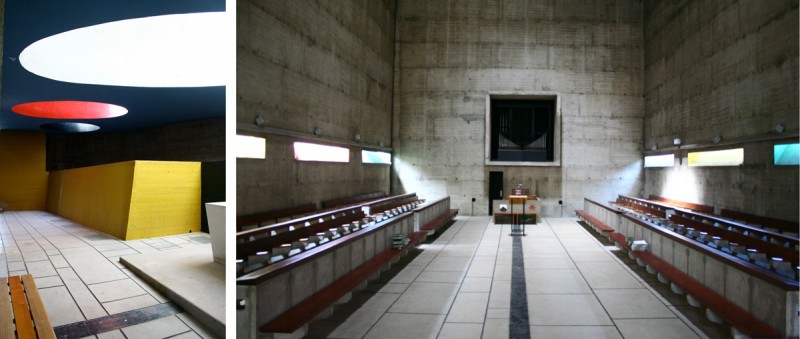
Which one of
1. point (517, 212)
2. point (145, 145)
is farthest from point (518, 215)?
point (145, 145)

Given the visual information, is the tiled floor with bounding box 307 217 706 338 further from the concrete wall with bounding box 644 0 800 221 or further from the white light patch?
the white light patch

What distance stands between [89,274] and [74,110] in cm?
1031

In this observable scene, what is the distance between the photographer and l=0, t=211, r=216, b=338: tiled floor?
370 cm

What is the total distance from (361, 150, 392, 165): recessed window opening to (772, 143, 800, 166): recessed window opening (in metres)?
9.10

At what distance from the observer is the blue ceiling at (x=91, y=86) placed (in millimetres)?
5391

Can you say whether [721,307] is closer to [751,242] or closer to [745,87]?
[751,242]

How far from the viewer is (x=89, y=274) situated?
5.18m

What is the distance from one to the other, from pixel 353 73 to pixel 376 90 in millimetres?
1939

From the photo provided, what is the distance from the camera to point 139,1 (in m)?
5.36

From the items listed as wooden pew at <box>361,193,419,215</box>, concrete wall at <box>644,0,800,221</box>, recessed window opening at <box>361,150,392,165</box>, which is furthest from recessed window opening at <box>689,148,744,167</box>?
recessed window opening at <box>361,150,392,165</box>

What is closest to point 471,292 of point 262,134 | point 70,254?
point 262,134

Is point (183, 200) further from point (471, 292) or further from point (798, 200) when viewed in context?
point (798, 200)

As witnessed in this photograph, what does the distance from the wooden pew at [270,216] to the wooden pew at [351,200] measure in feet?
2.61

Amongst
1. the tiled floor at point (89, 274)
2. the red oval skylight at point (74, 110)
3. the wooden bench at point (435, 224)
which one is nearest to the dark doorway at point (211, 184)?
the tiled floor at point (89, 274)
